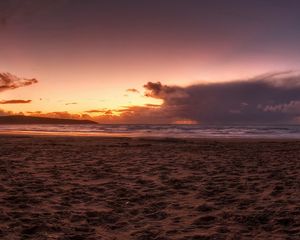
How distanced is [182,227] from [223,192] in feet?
8.58

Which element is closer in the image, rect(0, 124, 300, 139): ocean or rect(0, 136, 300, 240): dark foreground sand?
rect(0, 136, 300, 240): dark foreground sand

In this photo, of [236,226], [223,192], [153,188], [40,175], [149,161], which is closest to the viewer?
[236,226]

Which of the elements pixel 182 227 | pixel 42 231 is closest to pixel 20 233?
pixel 42 231

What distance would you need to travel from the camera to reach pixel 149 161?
13.1 m

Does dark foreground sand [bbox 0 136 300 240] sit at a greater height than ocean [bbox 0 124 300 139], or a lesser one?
lesser

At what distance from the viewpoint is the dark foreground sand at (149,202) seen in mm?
5074

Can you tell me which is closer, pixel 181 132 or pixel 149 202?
pixel 149 202

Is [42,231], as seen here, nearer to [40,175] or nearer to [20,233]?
[20,233]

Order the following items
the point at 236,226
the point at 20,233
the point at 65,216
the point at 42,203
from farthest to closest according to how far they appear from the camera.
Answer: the point at 42,203 → the point at 65,216 → the point at 236,226 → the point at 20,233

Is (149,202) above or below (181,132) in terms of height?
below

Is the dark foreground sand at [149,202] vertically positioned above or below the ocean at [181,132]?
below

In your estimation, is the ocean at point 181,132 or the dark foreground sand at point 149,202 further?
the ocean at point 181,132

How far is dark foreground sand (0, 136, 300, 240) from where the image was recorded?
507 cm

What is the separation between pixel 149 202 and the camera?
6.84 metres
